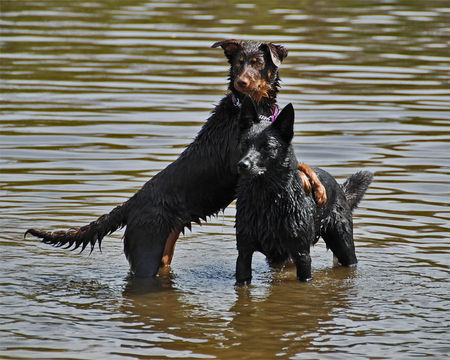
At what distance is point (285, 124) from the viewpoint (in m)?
7.66

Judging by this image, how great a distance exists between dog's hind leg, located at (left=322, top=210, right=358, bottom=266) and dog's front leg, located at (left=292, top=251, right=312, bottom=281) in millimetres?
443

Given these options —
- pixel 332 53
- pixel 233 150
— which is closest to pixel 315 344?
pixel 233 150

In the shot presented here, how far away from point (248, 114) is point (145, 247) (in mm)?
1476

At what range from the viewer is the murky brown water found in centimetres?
709

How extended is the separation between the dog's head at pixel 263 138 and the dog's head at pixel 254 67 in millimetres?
564

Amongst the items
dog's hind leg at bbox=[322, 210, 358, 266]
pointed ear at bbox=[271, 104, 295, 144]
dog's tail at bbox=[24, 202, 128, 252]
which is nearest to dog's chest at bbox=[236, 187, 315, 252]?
pointed ear at bbox=[271, 104, 295, 144]

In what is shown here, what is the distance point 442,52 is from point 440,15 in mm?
4287

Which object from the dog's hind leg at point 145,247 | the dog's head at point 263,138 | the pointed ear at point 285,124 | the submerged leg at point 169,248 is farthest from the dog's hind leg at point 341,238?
the dog's hind leg at point 145,247

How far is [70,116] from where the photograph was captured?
1419cm

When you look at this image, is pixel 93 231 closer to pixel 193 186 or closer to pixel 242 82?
pixel 193 186

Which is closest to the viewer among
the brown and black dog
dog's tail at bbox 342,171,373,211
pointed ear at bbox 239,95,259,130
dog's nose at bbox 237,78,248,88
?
pointed ear at bbox 239,95,259,130

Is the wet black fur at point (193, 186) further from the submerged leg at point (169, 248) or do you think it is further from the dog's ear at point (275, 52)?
the submerged leg at point (169, 248)

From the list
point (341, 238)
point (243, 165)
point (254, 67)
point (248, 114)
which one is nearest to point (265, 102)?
point (254, 67)

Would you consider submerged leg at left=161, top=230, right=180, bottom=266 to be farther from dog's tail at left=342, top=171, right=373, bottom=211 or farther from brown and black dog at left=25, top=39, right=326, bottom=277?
dog's tail at left=342, top=171, right=373, bottom=211
